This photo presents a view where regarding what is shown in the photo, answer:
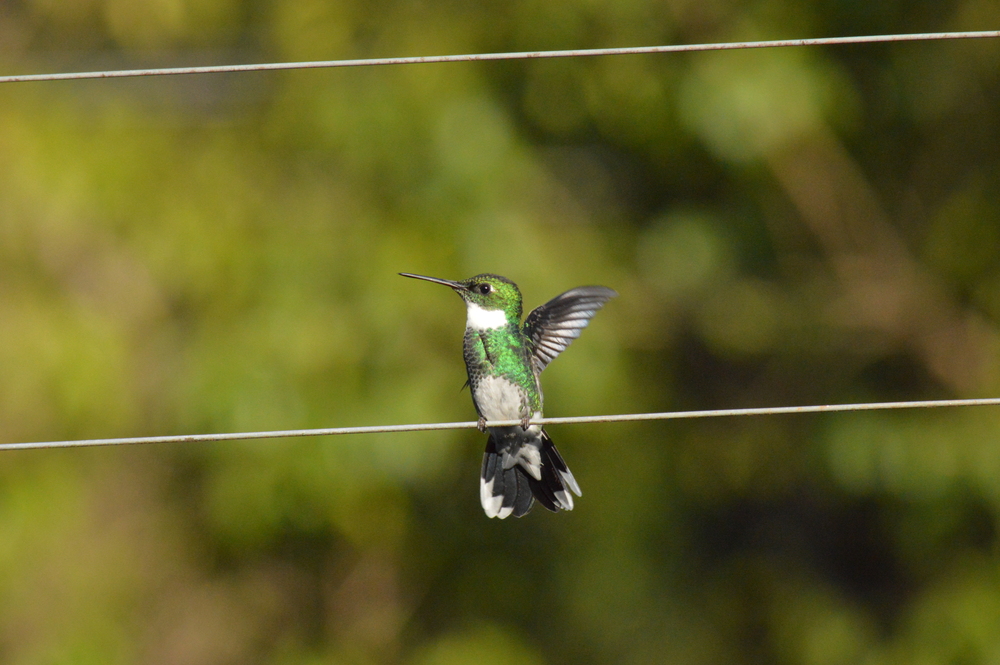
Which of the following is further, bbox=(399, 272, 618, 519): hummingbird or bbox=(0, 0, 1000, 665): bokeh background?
bbox=(0, 0, 1000, 665): bokeh background

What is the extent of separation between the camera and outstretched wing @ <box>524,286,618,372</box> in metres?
3.87

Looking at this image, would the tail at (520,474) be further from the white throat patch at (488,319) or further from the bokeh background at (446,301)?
the bokeh background at (446,301)

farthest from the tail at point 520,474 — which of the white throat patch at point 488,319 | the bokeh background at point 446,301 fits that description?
the bokeh background at point 446,301

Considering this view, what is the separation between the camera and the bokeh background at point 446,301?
595 centimetres

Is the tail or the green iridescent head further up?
the green iridescent head

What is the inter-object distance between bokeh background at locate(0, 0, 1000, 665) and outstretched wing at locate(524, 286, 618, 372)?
1.79 meters

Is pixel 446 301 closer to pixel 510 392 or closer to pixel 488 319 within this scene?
pixel 488 319

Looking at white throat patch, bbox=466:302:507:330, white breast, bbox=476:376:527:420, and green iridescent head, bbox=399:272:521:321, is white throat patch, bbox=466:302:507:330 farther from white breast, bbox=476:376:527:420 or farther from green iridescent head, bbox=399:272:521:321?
white breast, bbox=476:376:527:420

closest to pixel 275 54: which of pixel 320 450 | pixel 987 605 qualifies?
pixel 320 450

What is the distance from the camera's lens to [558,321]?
4.02m

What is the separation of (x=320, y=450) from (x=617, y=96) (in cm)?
289

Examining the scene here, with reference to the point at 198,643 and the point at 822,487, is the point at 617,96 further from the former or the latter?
the point at 198,643

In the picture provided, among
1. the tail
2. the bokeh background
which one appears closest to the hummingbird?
the tail

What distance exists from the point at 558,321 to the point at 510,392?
38 cm
